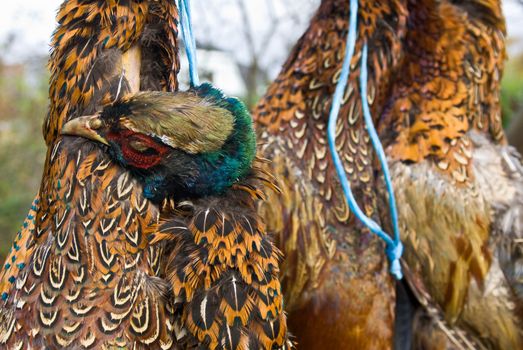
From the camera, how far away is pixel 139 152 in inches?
56.8

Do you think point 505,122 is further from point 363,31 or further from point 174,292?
point 174,292

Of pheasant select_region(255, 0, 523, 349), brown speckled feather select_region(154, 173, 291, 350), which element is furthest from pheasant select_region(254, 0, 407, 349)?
brown speckled feather select_region(154, 173, 291, 350)

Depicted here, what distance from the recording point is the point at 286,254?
2.42m

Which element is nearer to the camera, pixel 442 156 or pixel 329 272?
pixel 329 272

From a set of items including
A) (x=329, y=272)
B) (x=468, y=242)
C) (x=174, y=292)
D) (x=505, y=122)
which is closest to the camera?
(x=174, y=292)

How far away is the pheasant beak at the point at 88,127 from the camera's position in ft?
4.76

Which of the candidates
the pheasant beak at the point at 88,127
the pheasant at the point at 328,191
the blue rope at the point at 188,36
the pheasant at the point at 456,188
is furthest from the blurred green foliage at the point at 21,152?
the pheasant beak at the point at 88,127

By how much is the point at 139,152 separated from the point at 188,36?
15.6 inches

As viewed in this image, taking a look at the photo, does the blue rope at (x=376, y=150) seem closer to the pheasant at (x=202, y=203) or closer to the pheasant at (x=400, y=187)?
the pheasant at (x=400, y=187)

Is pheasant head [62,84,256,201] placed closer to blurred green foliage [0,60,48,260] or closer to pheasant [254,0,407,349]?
pheasant [254,0,407,349]

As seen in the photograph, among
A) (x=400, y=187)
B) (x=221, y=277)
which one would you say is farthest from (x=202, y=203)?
(x=400, y=187)

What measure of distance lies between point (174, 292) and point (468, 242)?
1.55 metres

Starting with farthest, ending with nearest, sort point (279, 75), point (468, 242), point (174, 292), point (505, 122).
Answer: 1. point (505, 122)
2. point (279, 75)
3. point (468, 242)
4. point (174, 292)

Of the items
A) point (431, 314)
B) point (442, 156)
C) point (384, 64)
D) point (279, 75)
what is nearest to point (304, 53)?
point (279, 75)
